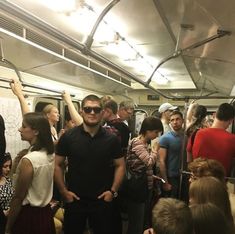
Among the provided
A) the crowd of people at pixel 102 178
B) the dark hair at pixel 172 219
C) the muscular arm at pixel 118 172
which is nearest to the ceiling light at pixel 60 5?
the crowd of people at pixel 102 178

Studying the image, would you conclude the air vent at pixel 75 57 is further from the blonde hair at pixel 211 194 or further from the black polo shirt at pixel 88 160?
the blonde hair at pixel 211 194

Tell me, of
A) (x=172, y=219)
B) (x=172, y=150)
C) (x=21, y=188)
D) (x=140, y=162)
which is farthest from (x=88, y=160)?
(x=172, y=150)

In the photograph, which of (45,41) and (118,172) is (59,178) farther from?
(45,41)

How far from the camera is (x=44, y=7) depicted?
2.77m

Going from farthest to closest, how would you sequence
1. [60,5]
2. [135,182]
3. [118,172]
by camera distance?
[135,182], [60,5], [118,172]

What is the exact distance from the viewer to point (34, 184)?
2051mm

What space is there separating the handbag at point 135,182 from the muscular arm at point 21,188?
44.3 inches

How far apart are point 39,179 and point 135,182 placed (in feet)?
3.53

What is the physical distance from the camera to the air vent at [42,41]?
2979 millimetres

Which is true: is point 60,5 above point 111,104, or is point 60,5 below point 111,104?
above

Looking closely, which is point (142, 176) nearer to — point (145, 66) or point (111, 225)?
point (111, 225)

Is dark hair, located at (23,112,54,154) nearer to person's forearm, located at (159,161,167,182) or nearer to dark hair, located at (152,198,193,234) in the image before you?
dark hair, located at (152,198,193,234)

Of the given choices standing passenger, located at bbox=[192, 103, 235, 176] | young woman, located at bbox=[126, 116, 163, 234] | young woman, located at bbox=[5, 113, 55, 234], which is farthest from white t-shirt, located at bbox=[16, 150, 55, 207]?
standing passenger, located at bbox=[192, 103, 235, 176]

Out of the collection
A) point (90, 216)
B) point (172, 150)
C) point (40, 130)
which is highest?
point (40, 130)
